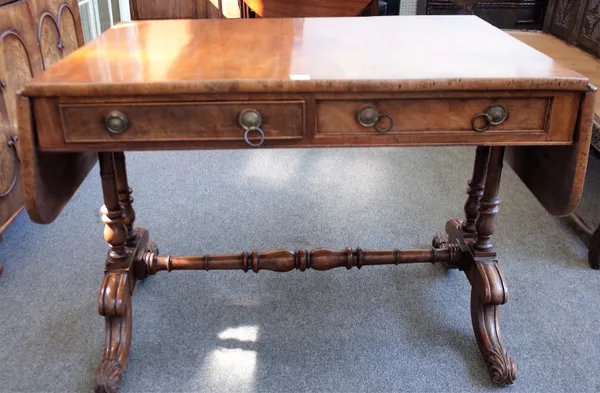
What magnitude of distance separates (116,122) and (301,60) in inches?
18.3

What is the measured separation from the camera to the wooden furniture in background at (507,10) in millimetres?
3393

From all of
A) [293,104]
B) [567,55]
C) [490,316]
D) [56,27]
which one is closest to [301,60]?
[293,104]

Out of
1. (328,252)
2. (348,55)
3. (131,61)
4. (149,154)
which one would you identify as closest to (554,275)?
(328,252)

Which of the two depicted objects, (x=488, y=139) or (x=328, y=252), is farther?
(x=328, y=252)

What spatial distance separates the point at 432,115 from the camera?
1.28m

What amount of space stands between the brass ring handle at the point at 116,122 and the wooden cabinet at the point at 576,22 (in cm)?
241

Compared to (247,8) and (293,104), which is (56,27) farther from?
(293,104)

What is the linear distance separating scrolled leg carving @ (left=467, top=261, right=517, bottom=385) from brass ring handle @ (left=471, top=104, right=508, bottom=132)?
0.54 metres

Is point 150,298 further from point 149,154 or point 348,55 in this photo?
point 149,154

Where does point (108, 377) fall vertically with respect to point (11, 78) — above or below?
below

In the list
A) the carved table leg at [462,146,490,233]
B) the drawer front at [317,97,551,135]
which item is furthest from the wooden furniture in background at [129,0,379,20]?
the drawer front at [317,97,551,135]

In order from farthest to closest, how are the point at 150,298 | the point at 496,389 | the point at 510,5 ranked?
the point at 510,5 → the point at 150,298 → the point at 496,389

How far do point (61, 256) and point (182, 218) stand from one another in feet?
1.64

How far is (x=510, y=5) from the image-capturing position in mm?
3398
